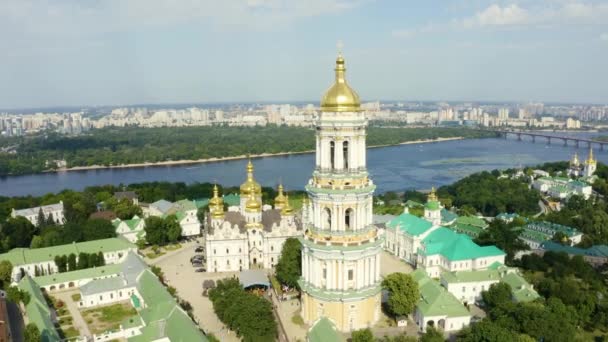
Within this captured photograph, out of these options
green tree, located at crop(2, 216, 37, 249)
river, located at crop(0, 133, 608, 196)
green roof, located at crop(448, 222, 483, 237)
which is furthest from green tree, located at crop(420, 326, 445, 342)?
river, located at crop(0, 133, 608, 196)

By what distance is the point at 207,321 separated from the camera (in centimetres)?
1809

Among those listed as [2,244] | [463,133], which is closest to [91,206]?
[2,244]

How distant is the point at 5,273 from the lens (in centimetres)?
2170

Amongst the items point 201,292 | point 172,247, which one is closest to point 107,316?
point 201,292

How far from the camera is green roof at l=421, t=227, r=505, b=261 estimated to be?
A: 2209cm

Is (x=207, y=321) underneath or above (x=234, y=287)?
underneath

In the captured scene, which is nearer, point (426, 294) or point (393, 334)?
point (393, 334)

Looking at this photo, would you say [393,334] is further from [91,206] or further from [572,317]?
[91,206]

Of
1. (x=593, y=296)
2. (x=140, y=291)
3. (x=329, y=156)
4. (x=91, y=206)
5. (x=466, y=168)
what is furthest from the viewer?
(x=466, y=168)

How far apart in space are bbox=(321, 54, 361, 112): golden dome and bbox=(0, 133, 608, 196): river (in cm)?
3634

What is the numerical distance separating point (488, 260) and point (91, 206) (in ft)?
85.7

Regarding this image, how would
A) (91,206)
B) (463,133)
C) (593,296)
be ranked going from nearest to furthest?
(593,296), (91,206), (463,133)

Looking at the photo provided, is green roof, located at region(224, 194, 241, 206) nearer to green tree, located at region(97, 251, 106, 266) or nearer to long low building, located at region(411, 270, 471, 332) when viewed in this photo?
green tree, located at region(97, 251, 106, 266)

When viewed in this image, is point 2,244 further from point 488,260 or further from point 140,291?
point 488,260
